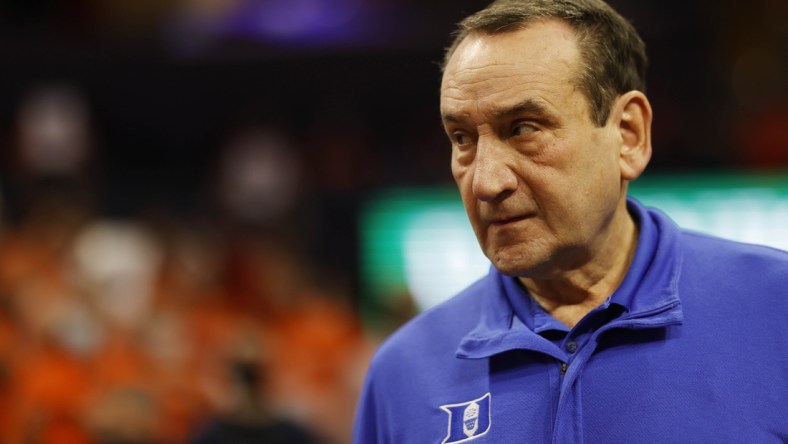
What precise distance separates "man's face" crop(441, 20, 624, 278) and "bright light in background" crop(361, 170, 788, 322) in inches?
162

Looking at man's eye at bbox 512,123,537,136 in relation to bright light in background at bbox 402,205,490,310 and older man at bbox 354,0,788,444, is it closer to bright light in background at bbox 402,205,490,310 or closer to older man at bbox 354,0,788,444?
older man at bbox 354,0,788,444

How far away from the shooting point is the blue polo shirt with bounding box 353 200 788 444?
165cm

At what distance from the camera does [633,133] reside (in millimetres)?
1913

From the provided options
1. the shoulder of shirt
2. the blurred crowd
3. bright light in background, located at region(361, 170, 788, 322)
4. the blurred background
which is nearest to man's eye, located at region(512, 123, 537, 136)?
the shoulder of shirt

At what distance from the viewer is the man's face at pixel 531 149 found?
1773mm

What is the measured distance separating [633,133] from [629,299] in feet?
1.07

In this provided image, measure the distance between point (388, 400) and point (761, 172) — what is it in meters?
4.62

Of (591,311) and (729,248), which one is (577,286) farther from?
(729,248)

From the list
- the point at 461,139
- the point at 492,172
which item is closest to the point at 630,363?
the point at 492,172

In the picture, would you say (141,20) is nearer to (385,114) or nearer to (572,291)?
(385,114)

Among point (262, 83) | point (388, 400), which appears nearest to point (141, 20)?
point (262, 83)

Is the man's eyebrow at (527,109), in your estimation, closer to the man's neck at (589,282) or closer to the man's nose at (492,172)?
the man's nose at (492,172)

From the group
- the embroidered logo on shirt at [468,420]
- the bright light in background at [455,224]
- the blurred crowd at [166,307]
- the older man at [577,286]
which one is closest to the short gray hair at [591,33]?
the older man at [577,286]

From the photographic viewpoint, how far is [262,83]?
7.55 m
